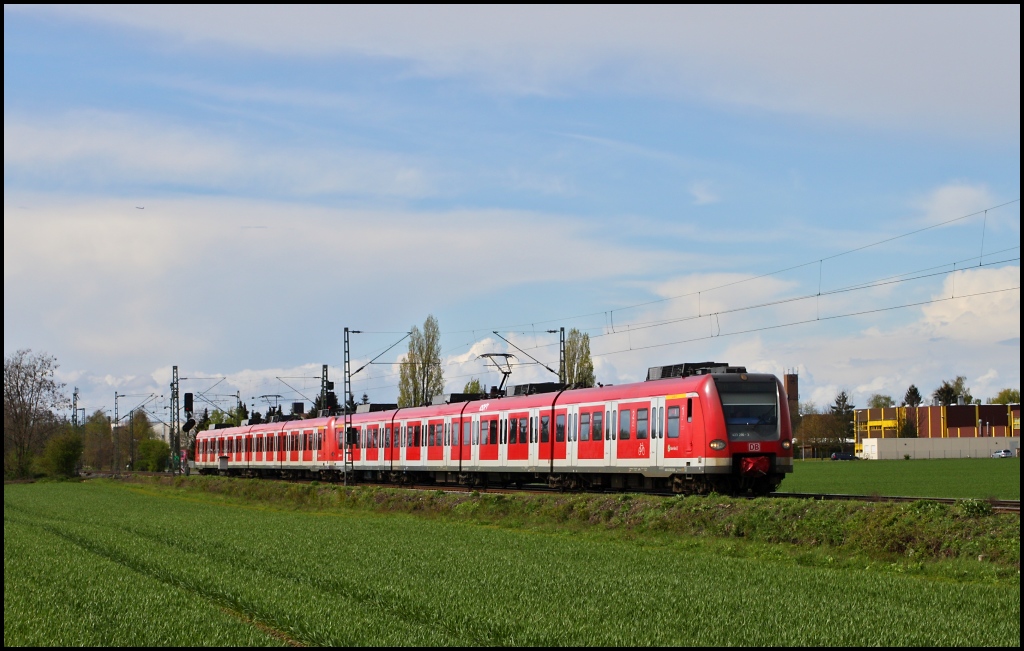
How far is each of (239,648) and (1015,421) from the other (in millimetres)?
136791

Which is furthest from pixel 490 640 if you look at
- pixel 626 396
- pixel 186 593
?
pixel 626 396

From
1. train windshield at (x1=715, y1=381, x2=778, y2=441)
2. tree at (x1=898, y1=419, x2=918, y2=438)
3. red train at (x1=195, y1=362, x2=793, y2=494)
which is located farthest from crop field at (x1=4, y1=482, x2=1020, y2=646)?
tree at (x1=898, y1=419, x2=918, y2=438)

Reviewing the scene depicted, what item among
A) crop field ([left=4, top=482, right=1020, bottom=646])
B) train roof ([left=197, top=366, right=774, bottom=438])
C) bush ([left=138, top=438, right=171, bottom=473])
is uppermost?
train roof ([left=197, top=366, right=774, bottom=438])

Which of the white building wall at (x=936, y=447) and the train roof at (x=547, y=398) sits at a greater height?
the train roof at (x=547, y=398)

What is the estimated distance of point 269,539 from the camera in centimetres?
2836

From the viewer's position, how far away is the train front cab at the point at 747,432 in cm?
3073

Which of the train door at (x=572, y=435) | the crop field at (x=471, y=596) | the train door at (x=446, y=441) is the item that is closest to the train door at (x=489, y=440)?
the train door at (x=446, y=441)

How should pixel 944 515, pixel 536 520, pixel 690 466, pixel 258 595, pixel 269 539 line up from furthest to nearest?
pixel 536 520 < pixel 690 466 < pixel 269 539 < pixel 944 515 < pixel 258 595

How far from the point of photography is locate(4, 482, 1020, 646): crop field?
13836 mm

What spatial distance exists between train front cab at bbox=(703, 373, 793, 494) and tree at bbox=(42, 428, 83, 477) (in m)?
81.1

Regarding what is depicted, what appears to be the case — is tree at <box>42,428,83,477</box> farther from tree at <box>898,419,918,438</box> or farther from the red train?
tree at <box>898,419,918,438</box>

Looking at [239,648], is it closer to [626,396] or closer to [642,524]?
[642,524]

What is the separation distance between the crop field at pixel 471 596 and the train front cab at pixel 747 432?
161 inches

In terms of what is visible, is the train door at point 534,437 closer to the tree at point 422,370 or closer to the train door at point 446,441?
the train door at point 446,441
